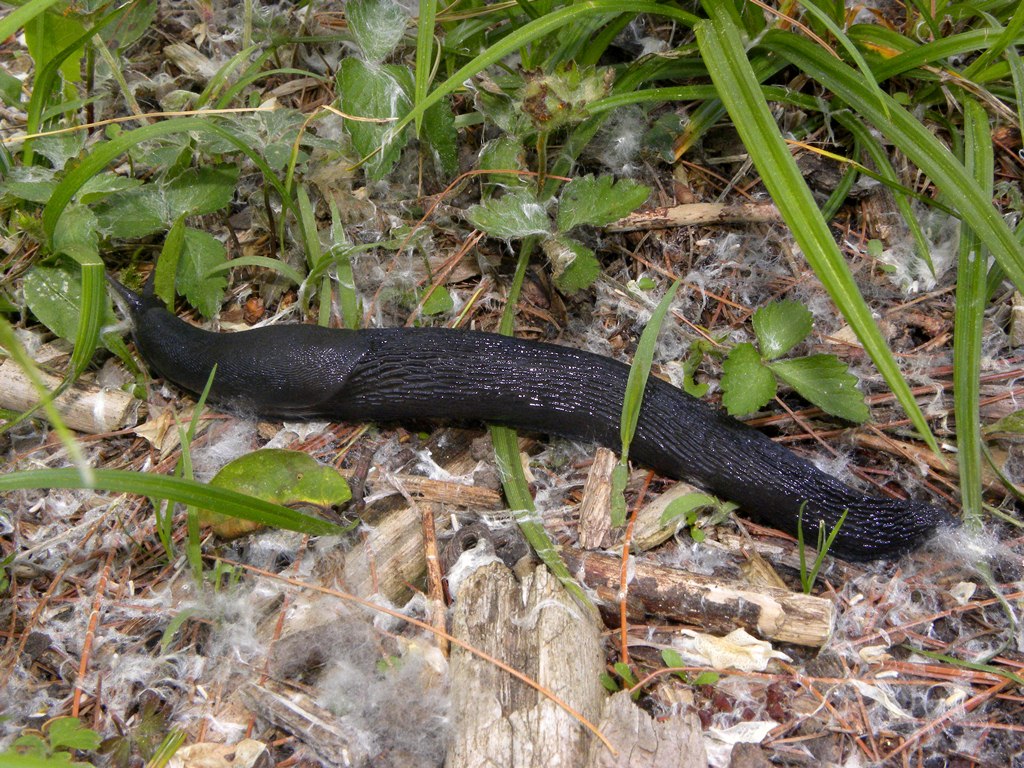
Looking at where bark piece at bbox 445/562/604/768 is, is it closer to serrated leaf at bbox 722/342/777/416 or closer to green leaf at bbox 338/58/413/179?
serrated leaf at bbox 722/342/777/416

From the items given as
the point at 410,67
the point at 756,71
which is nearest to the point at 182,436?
the point at 410,67

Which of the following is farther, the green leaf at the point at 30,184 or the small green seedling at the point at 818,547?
the green leaf at the point at 30,184

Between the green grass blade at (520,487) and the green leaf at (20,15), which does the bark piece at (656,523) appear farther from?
the green leaf at (20,15)

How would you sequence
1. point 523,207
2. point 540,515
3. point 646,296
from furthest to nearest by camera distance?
point 646,296 < point 523,207 < point 540,515

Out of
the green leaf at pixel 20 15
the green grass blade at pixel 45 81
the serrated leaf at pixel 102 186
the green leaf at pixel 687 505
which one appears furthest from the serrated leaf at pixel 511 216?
the green grass blade at pixel 45 81

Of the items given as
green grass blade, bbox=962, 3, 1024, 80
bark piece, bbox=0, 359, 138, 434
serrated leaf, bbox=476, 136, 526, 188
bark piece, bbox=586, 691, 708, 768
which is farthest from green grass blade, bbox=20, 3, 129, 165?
green grass blade, bbox=962, 3, 1024, 80

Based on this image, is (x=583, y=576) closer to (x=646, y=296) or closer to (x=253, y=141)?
(x=646, y=296)
